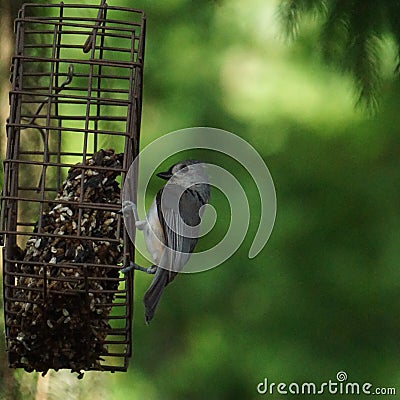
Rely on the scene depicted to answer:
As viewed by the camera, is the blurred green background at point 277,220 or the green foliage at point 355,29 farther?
the blurred green background at point 277,220

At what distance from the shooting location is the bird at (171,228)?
171 centimetres

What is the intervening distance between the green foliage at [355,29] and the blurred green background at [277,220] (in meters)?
0.56

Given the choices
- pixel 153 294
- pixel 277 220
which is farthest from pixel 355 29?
pixel 277 220

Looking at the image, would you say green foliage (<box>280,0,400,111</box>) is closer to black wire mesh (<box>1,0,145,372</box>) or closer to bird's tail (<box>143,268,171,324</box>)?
black wire mesh (<box>1,0,145,372</box>)

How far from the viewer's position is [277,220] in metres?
2.88

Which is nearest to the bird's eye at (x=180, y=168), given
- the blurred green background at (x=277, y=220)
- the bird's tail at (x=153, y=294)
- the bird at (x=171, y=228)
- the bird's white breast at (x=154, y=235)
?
the bird at (x=171, y=228)

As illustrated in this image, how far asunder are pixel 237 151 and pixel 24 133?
2.58 feet

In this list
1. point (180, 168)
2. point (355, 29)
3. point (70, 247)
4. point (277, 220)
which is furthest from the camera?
point (277, 220)

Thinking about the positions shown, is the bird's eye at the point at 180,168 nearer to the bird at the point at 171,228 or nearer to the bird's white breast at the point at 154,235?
the bird at the point at 171,228

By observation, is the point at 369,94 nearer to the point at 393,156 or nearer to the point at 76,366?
the point at 393,156

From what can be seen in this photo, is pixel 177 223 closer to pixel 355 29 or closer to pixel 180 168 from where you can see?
pixel 180 168

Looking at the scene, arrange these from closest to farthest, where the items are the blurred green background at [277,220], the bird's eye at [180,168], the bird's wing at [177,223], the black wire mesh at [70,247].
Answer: the black wire mesh at [70,247] < the bird's wing at [177,223] < the bird's eye at [180,168] < the blurred green background at [277,220]

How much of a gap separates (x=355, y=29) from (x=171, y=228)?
0.69 metres

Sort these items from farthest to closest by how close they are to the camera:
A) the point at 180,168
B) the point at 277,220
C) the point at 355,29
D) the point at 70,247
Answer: the point at 277,220, the point at 355,29, the point at 180,168, the point at 70,247
